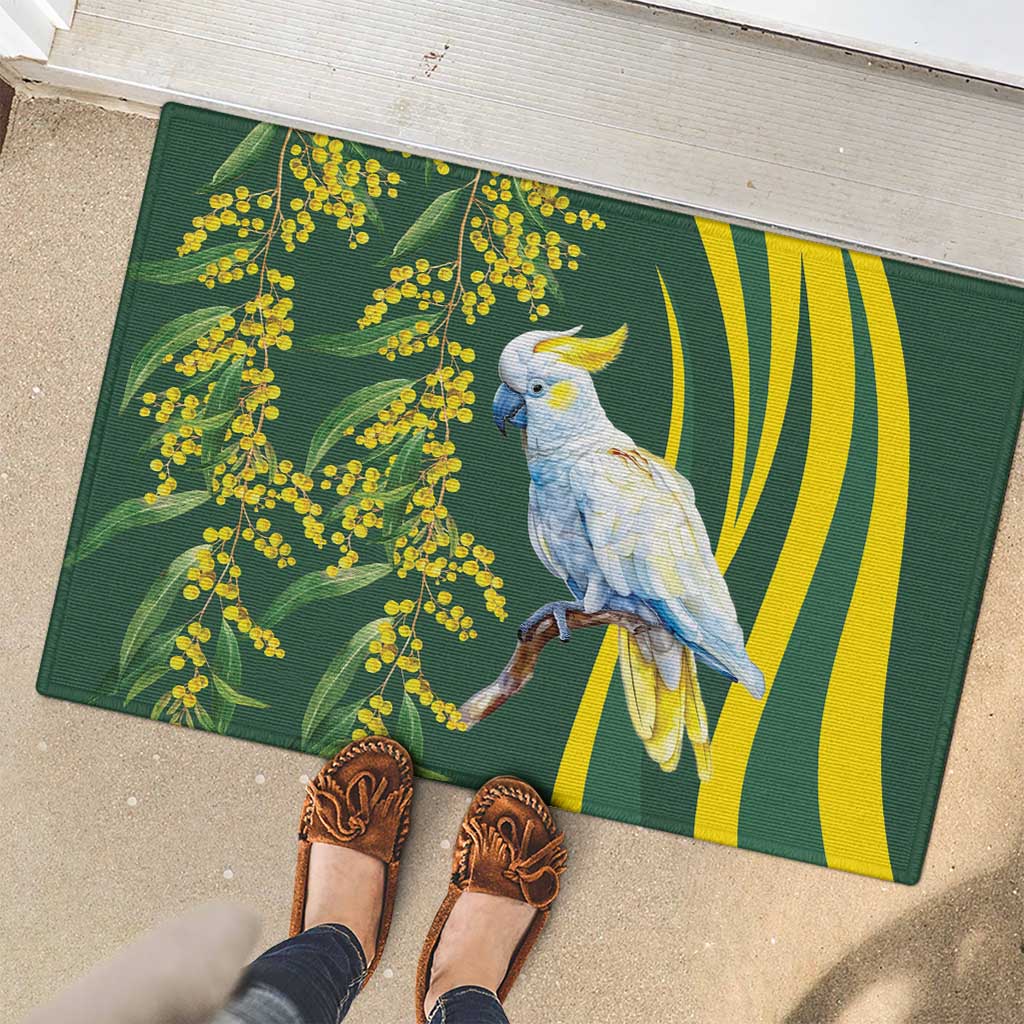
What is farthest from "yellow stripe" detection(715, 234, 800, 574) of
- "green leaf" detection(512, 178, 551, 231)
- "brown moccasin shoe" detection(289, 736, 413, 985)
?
"brown moccasin shoe" detection(289, 736, 413, 985)

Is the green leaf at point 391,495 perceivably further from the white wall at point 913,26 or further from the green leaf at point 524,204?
the white wall at point 913,26

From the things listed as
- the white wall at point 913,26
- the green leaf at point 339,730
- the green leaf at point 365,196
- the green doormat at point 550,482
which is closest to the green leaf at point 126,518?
the green doormat at point 550,482

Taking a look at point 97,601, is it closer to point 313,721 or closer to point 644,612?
point 313,721

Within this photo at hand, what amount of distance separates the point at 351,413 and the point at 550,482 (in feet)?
1.08

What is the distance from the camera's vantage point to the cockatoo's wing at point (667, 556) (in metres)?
1.36

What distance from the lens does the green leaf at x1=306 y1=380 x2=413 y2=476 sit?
136 cm

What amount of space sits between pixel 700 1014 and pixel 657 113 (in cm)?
140

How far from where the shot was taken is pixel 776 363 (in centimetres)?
136

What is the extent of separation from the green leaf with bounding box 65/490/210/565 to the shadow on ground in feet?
4.12

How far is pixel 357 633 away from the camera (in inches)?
53.7

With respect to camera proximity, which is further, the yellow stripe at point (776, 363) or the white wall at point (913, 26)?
the yellow stripe at point (776, 363)

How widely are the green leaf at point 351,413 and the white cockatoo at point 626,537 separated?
6.6 inches

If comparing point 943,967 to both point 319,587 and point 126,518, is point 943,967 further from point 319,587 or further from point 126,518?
point 126,518

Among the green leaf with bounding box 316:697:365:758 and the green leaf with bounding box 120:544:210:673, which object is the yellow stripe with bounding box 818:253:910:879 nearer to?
the green leaf with bounding box 316:697:365:758
